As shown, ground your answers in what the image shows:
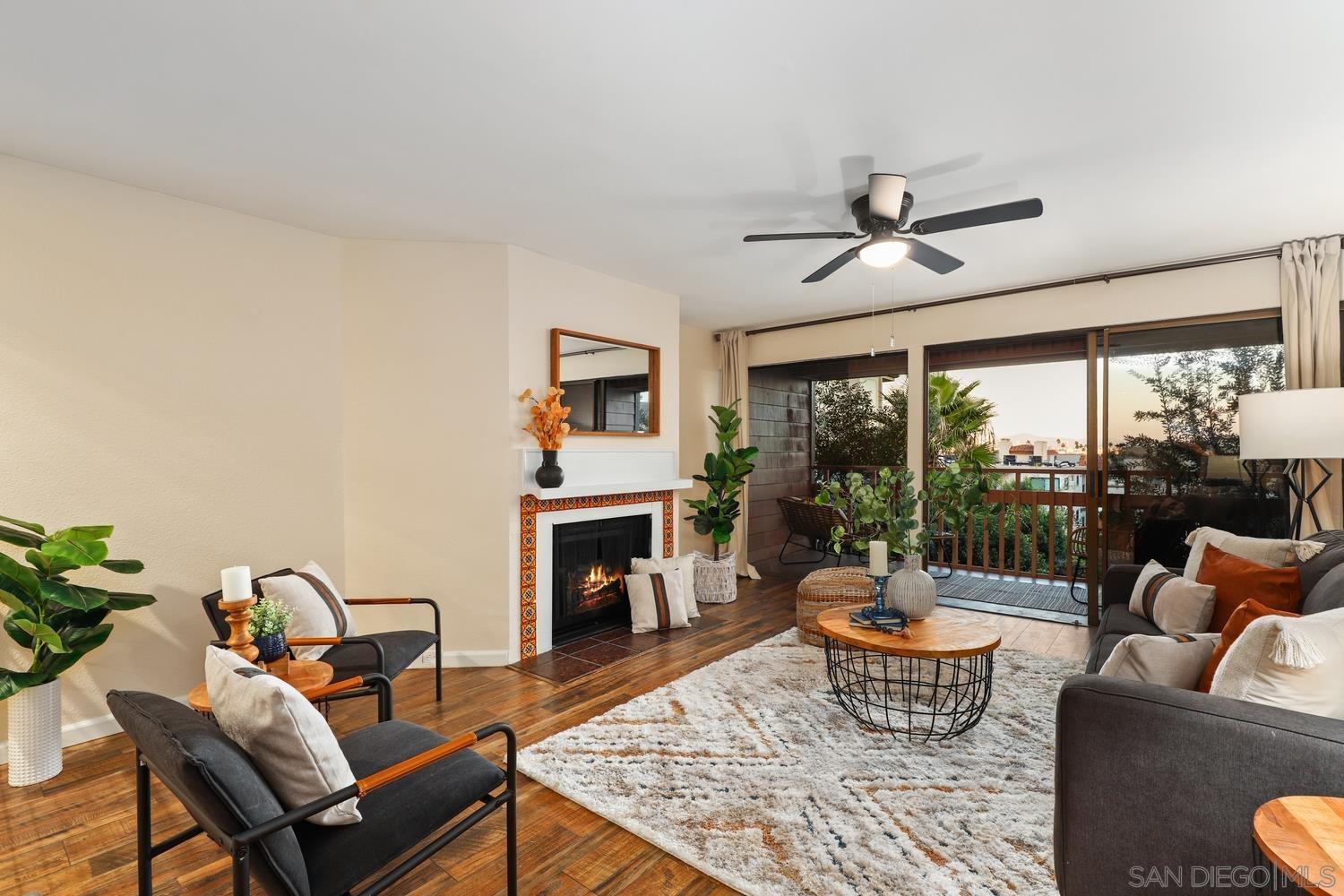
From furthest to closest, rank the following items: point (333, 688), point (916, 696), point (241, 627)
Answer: point (916, 696) → point (241, 627) → point (333, 688)

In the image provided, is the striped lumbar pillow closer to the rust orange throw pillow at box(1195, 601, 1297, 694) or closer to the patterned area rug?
the patterned area rug

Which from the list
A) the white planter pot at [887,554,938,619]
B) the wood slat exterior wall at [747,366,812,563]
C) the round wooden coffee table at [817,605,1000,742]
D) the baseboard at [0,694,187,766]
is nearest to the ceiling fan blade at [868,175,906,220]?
the white planter pot at [887,554,938,619]

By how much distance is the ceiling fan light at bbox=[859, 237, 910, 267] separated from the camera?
286 centimetres

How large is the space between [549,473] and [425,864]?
89.0 inches

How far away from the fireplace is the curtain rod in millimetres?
2634

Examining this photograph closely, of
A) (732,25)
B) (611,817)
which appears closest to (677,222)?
(732,25)

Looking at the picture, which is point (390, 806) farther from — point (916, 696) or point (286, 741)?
point (916, 696)

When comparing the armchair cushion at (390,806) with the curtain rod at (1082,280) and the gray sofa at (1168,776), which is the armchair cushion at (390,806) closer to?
the gray sofa at (1168,776)

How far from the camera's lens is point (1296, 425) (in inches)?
121

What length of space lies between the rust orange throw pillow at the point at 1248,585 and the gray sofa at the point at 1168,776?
1.38 m

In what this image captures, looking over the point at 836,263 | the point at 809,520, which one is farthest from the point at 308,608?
the point at 809,520

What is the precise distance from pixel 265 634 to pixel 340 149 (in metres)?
1.99

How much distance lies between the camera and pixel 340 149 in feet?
8.61

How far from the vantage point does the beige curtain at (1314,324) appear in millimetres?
3619
